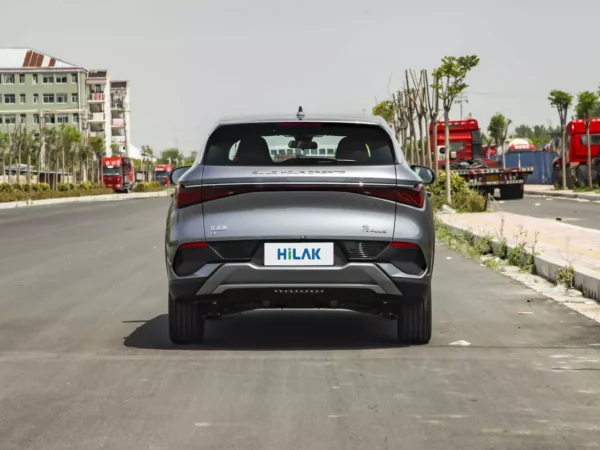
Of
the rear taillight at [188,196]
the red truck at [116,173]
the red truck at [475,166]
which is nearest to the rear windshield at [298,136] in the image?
the rear taillight at [188,196]

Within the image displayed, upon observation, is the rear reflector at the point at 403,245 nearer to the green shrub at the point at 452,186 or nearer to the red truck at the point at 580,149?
the green shrub at the point at 452,186

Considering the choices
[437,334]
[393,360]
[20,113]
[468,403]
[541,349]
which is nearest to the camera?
[468,403]

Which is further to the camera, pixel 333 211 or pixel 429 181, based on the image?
pixel 429 181

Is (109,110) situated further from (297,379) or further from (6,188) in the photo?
(297,379)

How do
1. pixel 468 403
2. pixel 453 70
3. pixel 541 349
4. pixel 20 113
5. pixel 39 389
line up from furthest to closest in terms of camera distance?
pixel 20 113
pixel 453 70
pixel 541 349
pixel 39 389
pixel 468 403

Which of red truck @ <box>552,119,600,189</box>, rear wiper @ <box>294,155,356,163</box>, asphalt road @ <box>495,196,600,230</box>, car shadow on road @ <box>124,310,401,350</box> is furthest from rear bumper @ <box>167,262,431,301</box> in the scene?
red truck @ <box>552,119,600,189</box>

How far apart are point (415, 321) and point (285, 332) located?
47.2 inches

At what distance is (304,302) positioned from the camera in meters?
7.65

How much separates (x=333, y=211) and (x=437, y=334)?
5.42ft

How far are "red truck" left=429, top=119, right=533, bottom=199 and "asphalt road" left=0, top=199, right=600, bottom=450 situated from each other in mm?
28695

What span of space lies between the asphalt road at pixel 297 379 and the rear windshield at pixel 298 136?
1.27 metres

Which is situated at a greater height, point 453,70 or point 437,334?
point 453,70

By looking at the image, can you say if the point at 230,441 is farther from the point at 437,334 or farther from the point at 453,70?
the point at 453,70

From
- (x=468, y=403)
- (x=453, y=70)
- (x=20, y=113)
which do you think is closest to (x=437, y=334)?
(x=468, y=403)
